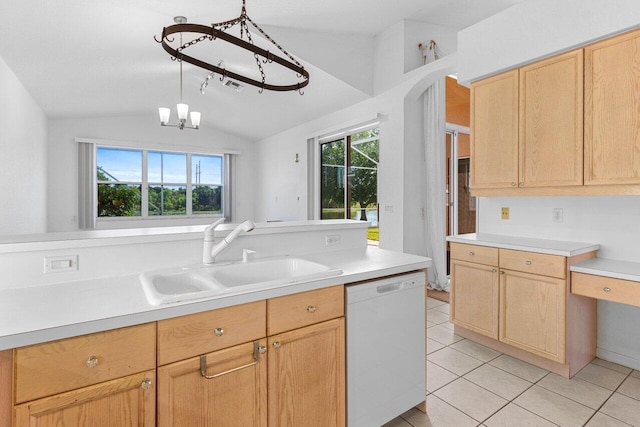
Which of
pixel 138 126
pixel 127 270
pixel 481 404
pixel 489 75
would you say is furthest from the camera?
pixel 138 126

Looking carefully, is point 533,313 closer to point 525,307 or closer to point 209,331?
point 525,307

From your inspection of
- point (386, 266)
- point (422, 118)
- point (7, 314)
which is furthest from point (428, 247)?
point (7, 314)

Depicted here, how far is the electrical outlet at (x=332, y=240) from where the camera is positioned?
217 cm

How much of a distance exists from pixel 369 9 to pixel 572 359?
385 cm

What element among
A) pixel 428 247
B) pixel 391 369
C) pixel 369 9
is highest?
pixel 369 9

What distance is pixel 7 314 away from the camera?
101 centimetres

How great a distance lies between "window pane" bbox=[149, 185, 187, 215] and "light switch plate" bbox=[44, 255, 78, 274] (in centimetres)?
616

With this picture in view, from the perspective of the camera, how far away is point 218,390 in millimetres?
1189

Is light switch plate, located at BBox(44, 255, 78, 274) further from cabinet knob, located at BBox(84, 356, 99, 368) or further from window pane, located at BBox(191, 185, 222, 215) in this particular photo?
window pane, located at BBox(191, 185, 222, 215)

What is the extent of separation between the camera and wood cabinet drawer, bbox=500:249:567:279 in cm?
217

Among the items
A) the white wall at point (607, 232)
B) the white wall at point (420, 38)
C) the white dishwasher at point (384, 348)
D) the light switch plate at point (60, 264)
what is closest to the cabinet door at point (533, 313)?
the white wall at point (607, 232)

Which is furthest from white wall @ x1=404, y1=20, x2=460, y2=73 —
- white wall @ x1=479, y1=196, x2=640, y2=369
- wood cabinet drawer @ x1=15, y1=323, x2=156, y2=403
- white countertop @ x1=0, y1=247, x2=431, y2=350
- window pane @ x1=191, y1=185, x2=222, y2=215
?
window pane @ x1=191, y1=185, x2=222, y2=215

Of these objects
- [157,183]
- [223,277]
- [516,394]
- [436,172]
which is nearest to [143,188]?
[157,183]

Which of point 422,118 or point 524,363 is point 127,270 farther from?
point 422,118
